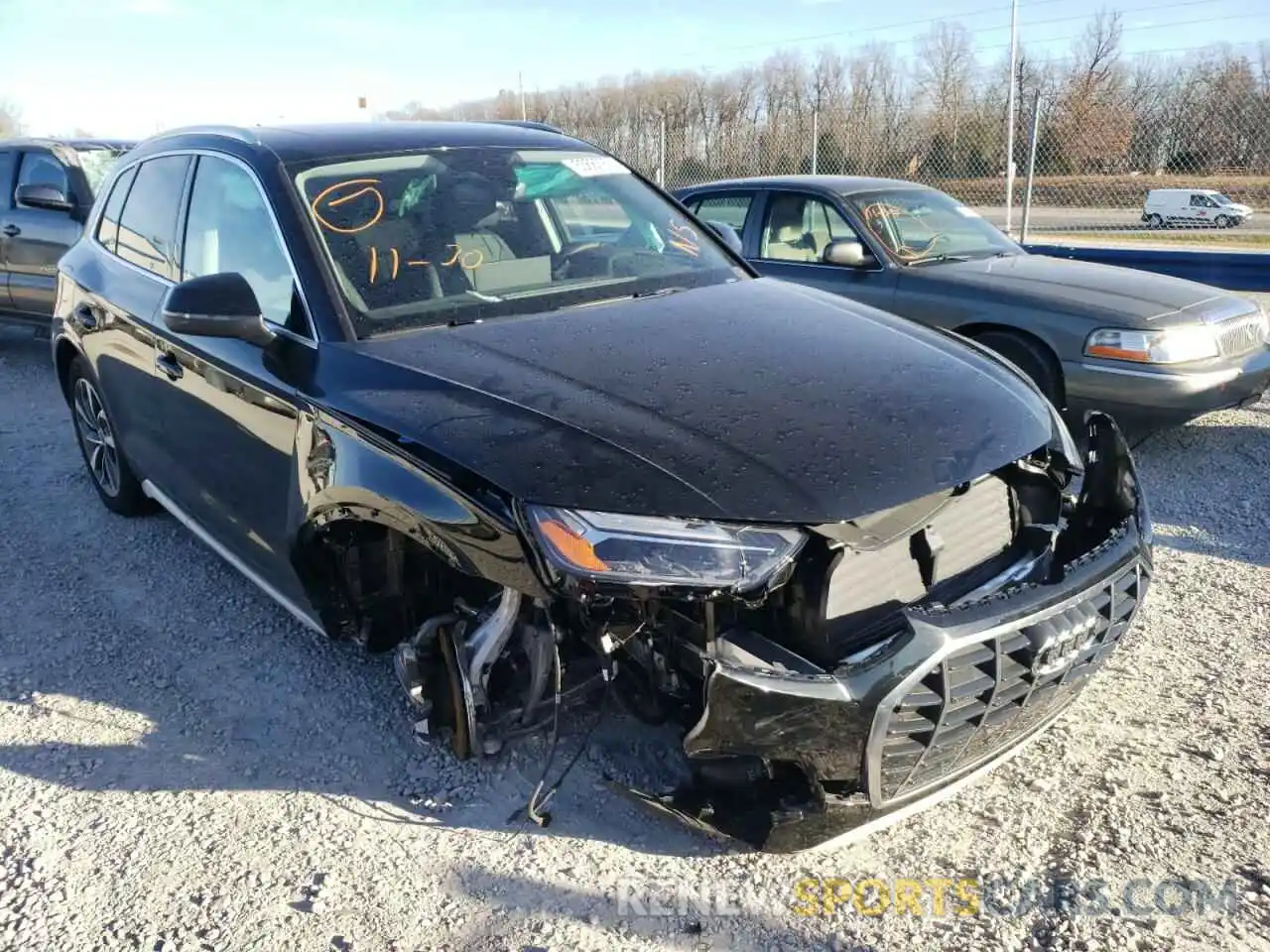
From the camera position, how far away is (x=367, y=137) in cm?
357

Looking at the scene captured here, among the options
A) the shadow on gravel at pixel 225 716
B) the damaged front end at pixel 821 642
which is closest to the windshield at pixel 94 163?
the shadow on gravel at pixel 225 716

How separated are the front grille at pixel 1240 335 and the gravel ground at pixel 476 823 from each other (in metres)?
1.90

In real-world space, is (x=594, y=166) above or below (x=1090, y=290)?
above

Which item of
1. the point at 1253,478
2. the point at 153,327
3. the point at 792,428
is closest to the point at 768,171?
the point at 1253,478

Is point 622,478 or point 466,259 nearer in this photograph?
point 622,478

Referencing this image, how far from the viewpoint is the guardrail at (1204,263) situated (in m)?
7.84

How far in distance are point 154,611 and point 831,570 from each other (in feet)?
9.62

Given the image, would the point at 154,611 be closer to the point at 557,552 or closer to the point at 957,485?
the point at 557,552

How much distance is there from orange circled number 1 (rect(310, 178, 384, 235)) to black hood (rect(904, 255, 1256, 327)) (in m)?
3.69

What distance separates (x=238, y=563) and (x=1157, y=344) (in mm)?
4408

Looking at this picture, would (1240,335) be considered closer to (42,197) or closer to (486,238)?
(486,238)

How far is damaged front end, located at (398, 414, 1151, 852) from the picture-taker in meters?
2.15

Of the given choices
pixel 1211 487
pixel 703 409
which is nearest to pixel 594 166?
pixel 703 409
